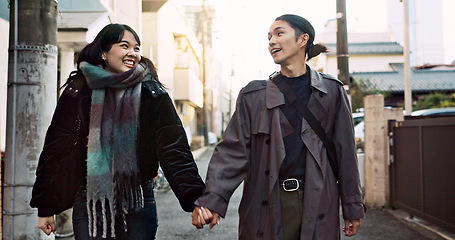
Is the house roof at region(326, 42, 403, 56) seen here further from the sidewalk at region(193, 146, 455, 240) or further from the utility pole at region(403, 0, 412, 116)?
the sidewalk at region(193, 146, 455, 240)

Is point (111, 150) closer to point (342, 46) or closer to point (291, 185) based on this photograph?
point (291, 185)

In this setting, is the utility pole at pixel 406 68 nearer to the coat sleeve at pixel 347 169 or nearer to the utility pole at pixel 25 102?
the coat sleeve at pixel 347 169

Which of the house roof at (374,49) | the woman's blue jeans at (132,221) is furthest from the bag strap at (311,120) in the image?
the house roof at (374,49)

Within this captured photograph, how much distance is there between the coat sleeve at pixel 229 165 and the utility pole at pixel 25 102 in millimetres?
2015

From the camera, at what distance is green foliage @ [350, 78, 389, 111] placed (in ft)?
90.2

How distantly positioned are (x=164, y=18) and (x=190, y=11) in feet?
65.3

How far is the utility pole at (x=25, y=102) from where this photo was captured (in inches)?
156

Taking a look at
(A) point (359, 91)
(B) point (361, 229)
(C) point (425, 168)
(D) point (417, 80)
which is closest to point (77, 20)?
(B) point (361, 229)

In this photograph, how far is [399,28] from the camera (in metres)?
58.3

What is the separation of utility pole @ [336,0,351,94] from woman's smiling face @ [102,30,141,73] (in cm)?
610

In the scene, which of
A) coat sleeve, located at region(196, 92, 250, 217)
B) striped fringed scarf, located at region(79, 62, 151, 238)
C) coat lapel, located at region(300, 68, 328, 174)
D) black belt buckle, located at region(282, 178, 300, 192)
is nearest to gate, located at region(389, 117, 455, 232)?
coat lapel, located at region(300, 68, 328, 174)

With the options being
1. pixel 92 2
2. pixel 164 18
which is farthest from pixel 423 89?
pixel 92 2

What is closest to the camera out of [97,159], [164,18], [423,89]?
[97,159]

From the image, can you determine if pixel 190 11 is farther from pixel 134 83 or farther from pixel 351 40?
pixel 134 83
